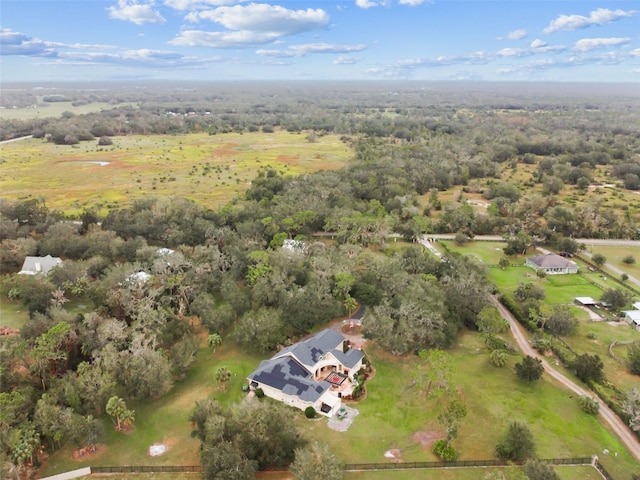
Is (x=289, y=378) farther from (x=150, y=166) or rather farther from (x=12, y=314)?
(x=150, y=166)

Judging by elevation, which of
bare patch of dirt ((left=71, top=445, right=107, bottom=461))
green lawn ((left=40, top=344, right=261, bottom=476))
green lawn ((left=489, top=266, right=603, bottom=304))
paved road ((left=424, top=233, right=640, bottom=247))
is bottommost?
paved road ((left=424, top=233, right=640, bottom=247))

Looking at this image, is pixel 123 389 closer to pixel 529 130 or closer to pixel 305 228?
pixel 305 228

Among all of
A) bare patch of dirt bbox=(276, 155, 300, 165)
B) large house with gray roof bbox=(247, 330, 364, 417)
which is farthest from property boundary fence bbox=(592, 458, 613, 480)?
bare patch of dirt bbox=(276, 155, 300, 165)

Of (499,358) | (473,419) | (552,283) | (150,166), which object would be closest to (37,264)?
(473,419)

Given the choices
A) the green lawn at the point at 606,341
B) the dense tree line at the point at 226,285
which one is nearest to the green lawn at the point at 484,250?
the dense tree line at the point at 226,285

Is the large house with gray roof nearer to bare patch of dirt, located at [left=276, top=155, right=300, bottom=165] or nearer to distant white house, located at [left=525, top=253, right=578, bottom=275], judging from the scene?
distant white house, located at [left=525, top=253, right=578, bottom=275]

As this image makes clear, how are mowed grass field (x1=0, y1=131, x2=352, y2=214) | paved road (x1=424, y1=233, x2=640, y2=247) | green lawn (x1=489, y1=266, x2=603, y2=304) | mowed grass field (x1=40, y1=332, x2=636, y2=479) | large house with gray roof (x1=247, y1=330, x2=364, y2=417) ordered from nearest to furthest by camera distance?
mowed grass field (x1=40, y1=332, x2=636, y2=479), large house with gray roof (x1=247, y1=330, x2=364, y2=417), green lawn (x1=489, y1=266, x2=603, y2=304), paved road (x1=424, y1=233, x2=640, y2=247), mowed grass field (x1=0, y1=131, x2=352, y2=214)

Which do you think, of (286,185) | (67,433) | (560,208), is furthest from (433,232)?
(67,433)
